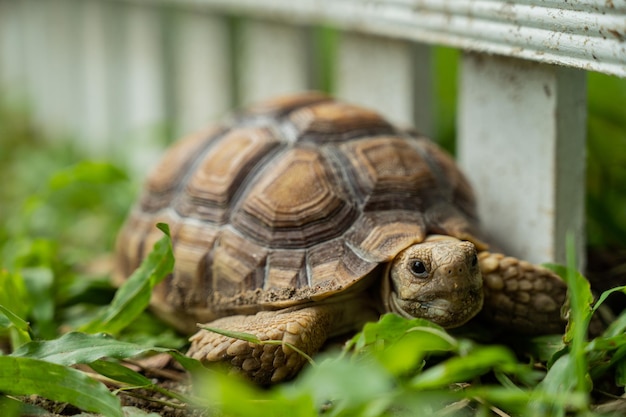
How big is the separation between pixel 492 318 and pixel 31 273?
1474 millimetres

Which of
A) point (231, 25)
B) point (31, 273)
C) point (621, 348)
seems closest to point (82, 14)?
point (231, 25)

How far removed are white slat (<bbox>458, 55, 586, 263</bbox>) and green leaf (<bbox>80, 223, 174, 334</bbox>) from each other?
1.06 m

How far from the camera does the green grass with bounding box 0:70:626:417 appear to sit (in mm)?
1481

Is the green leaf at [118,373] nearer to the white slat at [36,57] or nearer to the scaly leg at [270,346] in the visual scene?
the scaly leg at [270,346]

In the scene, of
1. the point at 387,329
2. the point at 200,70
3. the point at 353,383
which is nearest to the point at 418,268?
the point at 387,329

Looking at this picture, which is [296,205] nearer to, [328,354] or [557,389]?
[328,354]

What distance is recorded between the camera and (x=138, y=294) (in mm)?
2289

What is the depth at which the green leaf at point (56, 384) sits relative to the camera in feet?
5.79

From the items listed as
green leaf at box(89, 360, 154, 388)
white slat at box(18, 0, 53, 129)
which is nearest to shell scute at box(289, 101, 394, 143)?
green leaf at box(89, 360, 154, 388)

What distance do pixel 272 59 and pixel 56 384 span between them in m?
2.38


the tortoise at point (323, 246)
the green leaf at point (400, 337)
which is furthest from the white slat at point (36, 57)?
the green leaf at point (400, 337)

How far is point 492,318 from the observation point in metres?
2.27

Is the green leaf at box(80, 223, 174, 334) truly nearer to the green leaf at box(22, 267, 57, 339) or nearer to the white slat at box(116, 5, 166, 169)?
the green leaf at box(22, 267, 57, 339)

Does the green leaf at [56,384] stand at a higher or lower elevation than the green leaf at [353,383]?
lower
